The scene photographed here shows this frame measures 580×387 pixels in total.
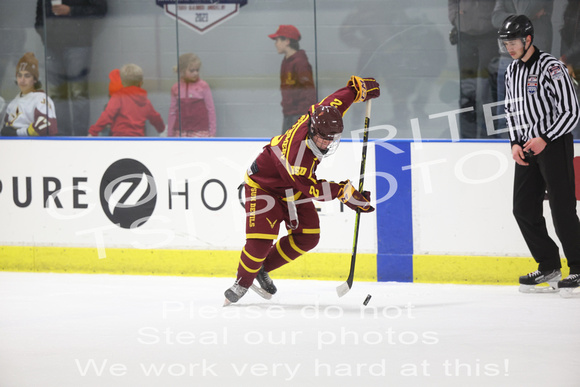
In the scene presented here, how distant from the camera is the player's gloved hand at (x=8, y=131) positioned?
5.18 m

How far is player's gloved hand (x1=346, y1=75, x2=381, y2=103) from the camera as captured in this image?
12.9 ft

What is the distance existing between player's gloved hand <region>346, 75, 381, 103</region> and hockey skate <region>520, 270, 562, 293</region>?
1242 mm

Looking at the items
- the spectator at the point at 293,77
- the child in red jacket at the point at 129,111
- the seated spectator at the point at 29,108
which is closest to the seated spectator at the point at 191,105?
the child in red jacket at the point at 129,111

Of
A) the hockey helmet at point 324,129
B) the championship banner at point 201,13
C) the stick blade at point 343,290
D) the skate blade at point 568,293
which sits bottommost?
the skate blade at point 568,293

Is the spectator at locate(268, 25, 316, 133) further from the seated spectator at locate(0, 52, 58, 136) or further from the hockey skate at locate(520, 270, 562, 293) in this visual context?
the hockey skate at locate(520, 270, 562, 293)

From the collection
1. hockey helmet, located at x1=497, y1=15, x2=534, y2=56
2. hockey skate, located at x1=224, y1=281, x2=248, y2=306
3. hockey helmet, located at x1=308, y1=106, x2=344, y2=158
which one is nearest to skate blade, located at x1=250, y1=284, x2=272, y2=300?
hockey skate, located at x1=224, y1=281, x2=248, y2=306

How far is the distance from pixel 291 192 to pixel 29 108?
7.39 ft

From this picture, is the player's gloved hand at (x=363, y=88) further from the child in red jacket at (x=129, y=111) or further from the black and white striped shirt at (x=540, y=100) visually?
the child in red jacket at (x=129, y=111)

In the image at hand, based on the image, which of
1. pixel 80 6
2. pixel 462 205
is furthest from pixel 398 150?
pixel 80 6

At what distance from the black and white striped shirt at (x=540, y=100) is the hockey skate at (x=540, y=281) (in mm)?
682

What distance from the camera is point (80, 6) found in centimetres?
532

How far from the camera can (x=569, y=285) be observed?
158 inches

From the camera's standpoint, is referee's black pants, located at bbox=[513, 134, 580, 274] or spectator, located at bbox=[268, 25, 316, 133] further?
spectator, located at bbox=[268, 25, 316, 133]

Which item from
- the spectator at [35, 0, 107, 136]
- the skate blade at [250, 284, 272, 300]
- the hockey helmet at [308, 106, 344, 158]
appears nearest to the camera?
the hockey helmet at [308, 106, 344, 158]
